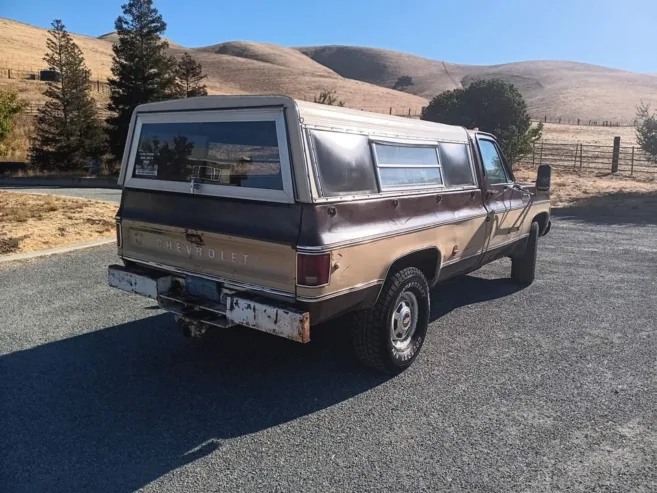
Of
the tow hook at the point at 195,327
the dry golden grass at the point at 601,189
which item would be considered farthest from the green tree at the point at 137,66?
the tow hook at the point at 195,327

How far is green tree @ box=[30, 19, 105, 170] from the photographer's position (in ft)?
83.3

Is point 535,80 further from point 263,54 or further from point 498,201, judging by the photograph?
point 498,201

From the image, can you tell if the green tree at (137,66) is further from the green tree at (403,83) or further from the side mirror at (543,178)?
the green tree at (403,83)

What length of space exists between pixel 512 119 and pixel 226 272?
2256 cm

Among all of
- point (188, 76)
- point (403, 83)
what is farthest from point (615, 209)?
point (403, 83)

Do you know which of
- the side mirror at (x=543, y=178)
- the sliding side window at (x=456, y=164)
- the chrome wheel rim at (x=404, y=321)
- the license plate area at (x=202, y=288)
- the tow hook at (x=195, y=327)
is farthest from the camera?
the side mirror at (x=543, y=178)

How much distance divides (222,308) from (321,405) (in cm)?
101

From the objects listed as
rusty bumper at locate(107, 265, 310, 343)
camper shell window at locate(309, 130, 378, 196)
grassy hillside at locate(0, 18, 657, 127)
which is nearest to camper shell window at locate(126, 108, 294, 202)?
camper shell window at locate(309, 130, 378, 196)

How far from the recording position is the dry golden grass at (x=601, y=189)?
54.3ft

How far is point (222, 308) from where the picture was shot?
13.0 feet

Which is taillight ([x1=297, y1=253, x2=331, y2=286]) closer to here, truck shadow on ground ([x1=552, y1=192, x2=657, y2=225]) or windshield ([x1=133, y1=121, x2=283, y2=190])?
windshield ([x1=133, y1=121, x2=283, y2=190])

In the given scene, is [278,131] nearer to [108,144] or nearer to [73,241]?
[73,241]

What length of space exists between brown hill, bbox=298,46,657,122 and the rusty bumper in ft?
314

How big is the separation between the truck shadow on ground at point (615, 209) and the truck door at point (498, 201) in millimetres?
7860
